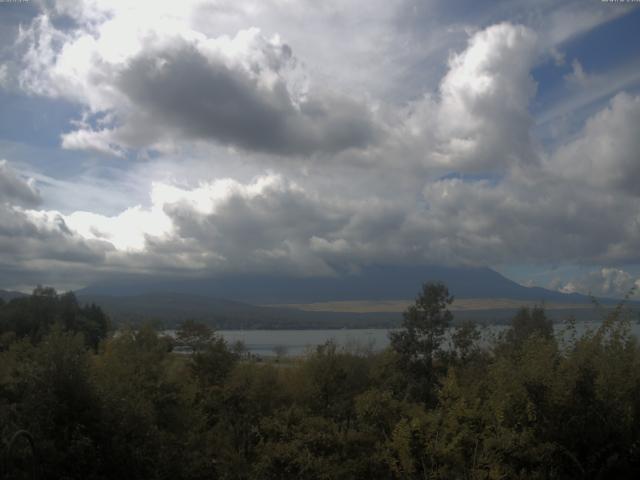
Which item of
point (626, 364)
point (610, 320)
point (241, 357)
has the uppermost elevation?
point (610, 320)

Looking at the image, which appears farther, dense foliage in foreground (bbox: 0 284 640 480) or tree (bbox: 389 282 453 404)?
tree (bbox: 389 282 453 404)

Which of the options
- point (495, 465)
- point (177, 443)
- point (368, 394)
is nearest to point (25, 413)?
point (177, 443)

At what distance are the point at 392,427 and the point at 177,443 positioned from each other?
15.7 feet

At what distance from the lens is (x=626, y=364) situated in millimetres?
13734

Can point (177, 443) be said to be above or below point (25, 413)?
below

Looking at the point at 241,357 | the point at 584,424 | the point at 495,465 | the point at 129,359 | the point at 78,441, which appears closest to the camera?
the point at 78,441

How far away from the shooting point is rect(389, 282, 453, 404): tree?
32.7 meters

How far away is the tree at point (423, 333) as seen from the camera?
107 ft

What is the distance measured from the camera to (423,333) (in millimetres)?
33250

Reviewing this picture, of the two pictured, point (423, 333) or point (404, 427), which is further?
point (423, 333)

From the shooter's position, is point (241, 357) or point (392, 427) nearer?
point (392, 427)

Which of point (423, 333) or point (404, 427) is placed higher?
point (423, 333)

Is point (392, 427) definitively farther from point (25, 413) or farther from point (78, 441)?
point (25, 413)

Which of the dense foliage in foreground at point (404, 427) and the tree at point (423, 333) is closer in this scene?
the dense foliage in foreground at point (404, 427)
